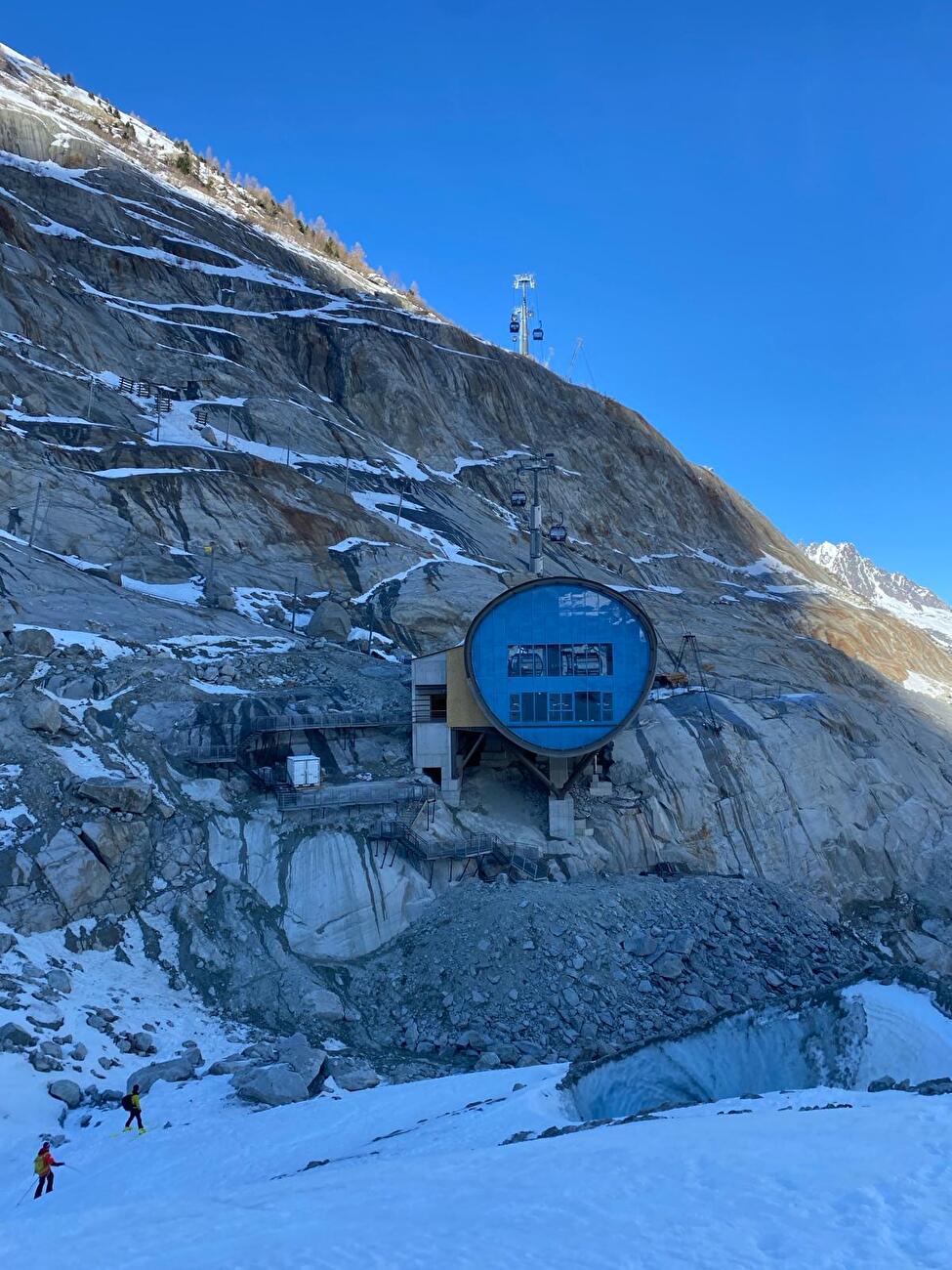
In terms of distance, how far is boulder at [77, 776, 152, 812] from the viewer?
22578 mm

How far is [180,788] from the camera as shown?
2495cm

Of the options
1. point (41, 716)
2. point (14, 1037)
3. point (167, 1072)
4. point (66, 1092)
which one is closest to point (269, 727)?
point (41, 716)

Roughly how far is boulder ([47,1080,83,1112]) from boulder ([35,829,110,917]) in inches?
227

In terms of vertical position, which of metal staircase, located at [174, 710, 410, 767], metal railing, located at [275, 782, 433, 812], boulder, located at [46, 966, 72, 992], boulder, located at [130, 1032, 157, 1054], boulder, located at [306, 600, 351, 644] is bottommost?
boulder, located at [130, 1032, 157, 1054]

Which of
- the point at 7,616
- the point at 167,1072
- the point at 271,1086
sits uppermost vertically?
the point at 7,616

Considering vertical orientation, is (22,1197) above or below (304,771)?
below

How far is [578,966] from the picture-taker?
73.9 feet

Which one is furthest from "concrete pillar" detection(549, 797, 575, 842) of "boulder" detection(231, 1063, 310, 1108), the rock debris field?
"boulder" detection(231, 1063, 310, 1108)

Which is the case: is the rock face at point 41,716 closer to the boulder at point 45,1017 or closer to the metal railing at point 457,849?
the boulder at point 45,1017

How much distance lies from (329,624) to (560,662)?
13255 mm

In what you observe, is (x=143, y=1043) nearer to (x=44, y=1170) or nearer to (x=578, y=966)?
(x=44, y=1170)

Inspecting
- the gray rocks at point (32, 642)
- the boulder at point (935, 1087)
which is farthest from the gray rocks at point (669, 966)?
the gray rocks at point (32, 642)

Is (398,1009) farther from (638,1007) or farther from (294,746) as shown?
(294,746)

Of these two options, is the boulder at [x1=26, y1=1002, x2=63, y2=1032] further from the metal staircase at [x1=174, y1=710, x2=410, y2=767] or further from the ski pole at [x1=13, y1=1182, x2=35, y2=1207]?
the metal staircase at [x1=174, y1=710, x2=410, y2=767]
